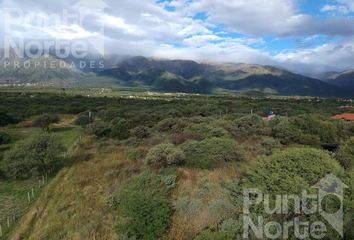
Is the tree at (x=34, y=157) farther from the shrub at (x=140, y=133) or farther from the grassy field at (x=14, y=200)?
the shrub at (x=140, y=133)

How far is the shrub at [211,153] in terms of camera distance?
878 inches

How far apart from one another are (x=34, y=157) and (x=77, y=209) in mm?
14907

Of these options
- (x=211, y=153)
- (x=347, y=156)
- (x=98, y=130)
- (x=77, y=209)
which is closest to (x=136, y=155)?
(x=211, y=153)

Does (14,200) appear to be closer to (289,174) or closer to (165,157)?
(165,157)

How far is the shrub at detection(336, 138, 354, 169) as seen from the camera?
850 inches

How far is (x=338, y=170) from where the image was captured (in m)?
13.6

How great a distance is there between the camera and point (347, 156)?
22812mm

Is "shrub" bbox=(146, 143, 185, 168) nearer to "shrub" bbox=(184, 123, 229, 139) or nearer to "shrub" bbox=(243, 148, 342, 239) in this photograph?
"shrub" bbox=(243, 148, 342, 239)

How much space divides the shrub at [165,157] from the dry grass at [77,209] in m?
2.32

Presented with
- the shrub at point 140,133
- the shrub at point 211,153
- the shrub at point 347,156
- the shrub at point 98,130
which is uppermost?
the shrub at point 347,156

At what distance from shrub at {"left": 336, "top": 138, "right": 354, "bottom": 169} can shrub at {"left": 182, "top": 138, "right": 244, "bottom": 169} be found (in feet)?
20.1

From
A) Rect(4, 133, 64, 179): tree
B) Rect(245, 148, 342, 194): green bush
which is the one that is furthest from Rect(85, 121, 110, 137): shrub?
Rect(245, 148, 342, 194): green bush

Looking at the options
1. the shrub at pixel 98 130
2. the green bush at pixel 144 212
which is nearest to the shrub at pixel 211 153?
the green bush at pixel 144 212

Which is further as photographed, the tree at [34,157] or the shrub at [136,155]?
the tree at [34,157]
